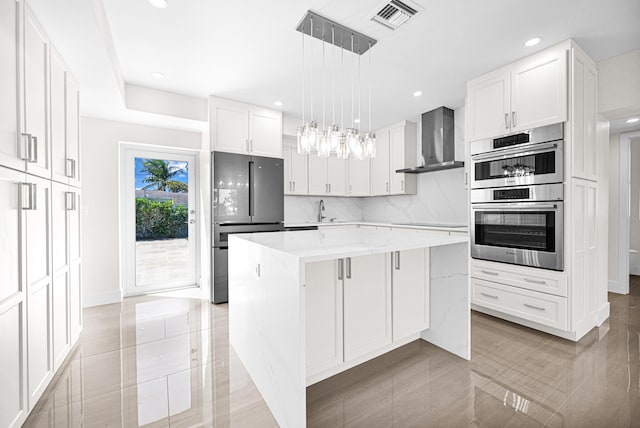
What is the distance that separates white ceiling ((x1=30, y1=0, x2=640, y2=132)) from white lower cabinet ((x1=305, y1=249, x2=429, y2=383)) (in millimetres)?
1735

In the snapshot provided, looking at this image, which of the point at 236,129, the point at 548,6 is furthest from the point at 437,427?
the point at 236,129

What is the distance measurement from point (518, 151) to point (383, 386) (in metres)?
2.33

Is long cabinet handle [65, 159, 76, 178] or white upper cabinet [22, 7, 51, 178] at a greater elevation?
white upper cabinet [22, 7, 51, 178]

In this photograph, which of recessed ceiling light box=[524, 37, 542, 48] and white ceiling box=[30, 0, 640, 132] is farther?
recessed ceiling light box=[524, 37, 542, 48]

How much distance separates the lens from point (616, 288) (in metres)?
3.74

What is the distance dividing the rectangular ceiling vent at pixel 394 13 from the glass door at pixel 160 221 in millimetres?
3173

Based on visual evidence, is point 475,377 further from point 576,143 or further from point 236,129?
point 236,129

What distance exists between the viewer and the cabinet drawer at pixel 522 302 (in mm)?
2430

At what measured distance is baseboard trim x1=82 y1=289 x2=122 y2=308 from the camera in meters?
3.38

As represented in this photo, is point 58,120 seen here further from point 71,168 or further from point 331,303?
point 331,303

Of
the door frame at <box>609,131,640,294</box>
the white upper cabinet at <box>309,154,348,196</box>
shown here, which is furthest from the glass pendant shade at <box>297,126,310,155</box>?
the door frame at <box>609,131,640,294</box>

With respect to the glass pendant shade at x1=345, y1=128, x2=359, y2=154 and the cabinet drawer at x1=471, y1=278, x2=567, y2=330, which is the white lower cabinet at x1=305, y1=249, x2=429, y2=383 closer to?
the glass pendant shade at x1=345, y1=128, x2=359, y2=154

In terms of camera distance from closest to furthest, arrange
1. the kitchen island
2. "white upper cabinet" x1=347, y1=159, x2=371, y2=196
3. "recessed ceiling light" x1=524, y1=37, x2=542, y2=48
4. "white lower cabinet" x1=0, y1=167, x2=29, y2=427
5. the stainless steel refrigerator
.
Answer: "white lower cabinet" x1=0, y1=167, x2=29, y2=427, the kitchen island, "recessed ceiling light" x1=524, y1=37, x2=542, y2=48, the stainless steel refrigerator, "white upper cabinet" x1=347, y1=159, x2=371, y2=196

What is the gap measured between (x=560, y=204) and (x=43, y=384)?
3.85 metres
